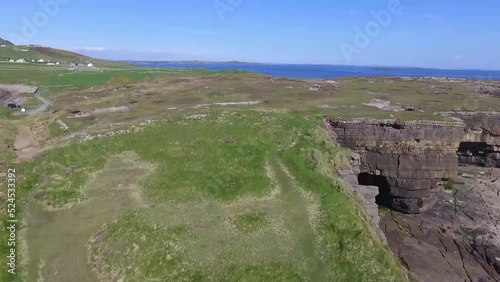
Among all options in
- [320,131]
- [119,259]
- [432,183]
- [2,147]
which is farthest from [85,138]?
[432,183]

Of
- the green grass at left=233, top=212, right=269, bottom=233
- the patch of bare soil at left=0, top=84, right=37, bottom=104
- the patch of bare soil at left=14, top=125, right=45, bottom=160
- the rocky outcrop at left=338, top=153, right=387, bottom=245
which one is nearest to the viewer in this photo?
the green grass at left=233, top=212, right=269, bottom=233

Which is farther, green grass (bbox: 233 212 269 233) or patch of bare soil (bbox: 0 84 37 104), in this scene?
patch of bare soil (bbox: 0 84 37 104)

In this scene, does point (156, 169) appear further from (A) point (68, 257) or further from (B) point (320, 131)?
(B) point (320, 131)

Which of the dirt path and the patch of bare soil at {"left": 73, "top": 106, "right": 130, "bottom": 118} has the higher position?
the patch of bare soil at {"left": 73, "top": 106, "right": 130, "bottom": 118}

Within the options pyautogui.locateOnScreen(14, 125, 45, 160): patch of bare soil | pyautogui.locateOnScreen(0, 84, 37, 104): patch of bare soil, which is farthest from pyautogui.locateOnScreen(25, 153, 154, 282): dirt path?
pyautogui.locateOnScreen(0, 84, 37, 104): patch of bare soil

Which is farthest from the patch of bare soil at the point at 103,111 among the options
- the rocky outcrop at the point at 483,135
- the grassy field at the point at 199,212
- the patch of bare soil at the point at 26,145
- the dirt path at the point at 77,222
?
the rocky outcrop at the point at 483,135

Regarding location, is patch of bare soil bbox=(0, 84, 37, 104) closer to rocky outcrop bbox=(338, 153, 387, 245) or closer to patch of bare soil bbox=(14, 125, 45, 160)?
patch of bare soil bbox=(14, 125, 45, 160)
